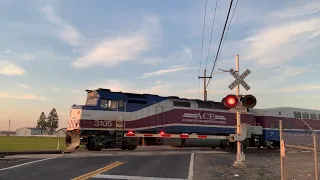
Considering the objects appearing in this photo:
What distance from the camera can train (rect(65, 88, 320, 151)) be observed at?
22.7 metres

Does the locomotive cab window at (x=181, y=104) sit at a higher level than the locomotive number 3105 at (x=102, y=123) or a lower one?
higher

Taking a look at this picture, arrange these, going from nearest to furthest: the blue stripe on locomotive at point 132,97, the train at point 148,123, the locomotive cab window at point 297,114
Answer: the train at point 148,123
the blue stripe on locomotive at point 132,97
the locomotive cab window at point 297,114

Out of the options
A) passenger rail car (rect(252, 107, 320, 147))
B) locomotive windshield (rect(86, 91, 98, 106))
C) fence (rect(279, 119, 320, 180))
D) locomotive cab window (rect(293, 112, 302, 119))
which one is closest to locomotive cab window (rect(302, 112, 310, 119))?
passenger rail car (rect(252, 107, 320, 147))

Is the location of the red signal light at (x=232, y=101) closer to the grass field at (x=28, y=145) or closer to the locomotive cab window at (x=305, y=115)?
the grass field at (x=28, y=145)

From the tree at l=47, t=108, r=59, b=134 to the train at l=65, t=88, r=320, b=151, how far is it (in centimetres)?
12661

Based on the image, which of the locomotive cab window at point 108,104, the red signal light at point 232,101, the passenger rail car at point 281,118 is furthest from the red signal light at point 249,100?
the passenger rail car at point 281,118

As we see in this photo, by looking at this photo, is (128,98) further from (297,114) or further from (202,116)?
(297,114)

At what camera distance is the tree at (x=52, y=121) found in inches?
5615

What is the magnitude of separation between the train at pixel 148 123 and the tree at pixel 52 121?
127 m

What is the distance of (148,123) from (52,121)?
127812mm

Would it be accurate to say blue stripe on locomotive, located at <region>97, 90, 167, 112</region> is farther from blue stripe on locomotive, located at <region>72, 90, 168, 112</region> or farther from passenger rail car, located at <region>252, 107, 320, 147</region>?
passenger rail car, located at <region>252, 107, 320, 147</region>

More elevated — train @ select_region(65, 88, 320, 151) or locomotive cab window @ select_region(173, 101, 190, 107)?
locomotive cab window @ select_region(173, 101, 190, 107)

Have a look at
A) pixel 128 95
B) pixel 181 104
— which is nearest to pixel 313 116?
pixel 181 104

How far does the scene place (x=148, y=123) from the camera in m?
24.7
